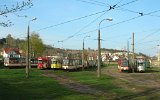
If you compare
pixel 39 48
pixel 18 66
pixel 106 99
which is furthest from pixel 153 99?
pixel 39 48

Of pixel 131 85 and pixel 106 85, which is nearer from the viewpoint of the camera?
pixel 106 85

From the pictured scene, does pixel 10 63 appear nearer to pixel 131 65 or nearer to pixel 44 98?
pixel 131 65

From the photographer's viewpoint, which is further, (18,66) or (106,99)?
(18,66)

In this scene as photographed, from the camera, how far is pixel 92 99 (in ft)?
84.0

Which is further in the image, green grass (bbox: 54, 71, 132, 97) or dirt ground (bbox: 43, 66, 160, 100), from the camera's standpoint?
dirt ground (bbox: 43, 66, 160, 100)

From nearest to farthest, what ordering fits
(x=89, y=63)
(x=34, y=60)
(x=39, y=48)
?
(x=34, y=60) < (x=89, y=63) < (x=39, y=48)

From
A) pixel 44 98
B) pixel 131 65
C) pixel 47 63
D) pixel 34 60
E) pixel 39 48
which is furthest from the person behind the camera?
pixel 39 48

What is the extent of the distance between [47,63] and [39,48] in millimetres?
42322

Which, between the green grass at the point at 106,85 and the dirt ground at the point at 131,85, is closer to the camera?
the green grass at the point at 106,85

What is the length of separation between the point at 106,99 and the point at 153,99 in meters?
3.41

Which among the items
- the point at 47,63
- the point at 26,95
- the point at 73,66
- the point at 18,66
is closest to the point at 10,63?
the point at 18,66

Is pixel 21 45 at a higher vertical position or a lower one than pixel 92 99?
A: higher

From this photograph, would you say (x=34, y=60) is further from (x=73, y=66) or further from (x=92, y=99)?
(x=92, y=99)

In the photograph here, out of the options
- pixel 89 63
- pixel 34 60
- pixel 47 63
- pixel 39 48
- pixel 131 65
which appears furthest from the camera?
pixel 39 48
